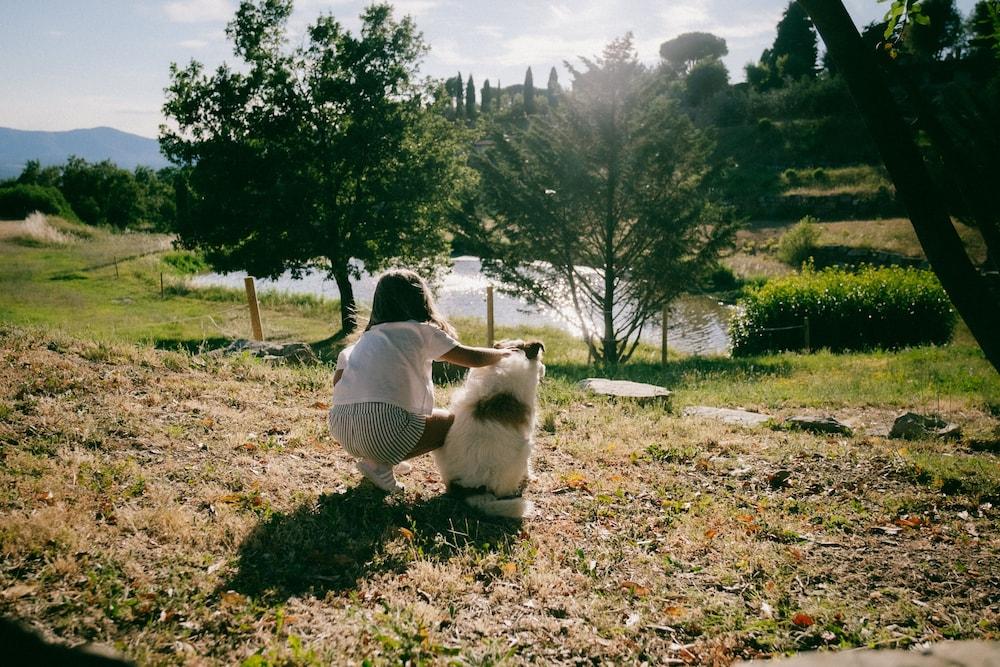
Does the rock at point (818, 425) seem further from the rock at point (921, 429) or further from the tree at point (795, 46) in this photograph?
the tree at point (795, 46)

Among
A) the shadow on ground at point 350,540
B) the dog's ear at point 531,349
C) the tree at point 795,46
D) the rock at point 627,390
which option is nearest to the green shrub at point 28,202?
the rock at point 627,390

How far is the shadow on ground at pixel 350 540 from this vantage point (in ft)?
11.0

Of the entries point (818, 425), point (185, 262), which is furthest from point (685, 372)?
point (185, 262)

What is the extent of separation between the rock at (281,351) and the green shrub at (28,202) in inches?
1592

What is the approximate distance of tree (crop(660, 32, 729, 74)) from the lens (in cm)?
7912

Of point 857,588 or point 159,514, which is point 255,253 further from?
point 857,588

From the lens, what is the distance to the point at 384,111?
19344mm

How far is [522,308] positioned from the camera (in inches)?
790

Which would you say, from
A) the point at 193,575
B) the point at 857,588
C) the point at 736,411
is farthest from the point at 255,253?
the point at 857,588

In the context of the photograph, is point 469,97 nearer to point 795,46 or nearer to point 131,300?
point 795,46

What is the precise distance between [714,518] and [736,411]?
401 cm

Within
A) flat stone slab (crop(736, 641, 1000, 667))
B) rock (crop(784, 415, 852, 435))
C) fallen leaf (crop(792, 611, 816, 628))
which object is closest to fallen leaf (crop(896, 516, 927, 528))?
fallen leaf (crop(792, 611, 816, 628))

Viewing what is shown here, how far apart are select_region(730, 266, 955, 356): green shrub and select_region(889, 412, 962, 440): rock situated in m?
11.1

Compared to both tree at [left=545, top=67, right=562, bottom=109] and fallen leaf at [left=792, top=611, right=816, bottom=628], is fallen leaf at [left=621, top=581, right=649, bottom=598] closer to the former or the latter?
fallen leaf at [left=792, top=611, right=816, bottom=628]
